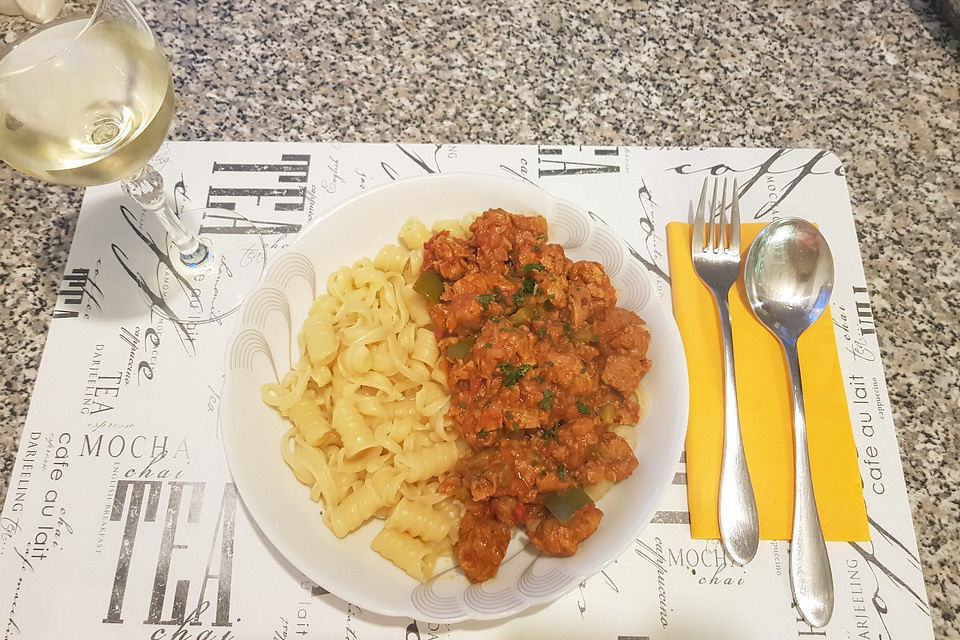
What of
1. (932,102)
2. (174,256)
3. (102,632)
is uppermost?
(932,102)

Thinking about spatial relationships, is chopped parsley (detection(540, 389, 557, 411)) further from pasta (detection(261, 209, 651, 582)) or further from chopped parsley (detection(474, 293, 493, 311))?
chopped parsley (detection(474, 293, 493, 311))

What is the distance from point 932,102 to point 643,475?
2794 mm

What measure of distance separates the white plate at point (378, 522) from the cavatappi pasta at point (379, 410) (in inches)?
2.6

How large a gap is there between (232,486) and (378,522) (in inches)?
25.2

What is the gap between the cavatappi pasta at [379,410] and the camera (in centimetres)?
210

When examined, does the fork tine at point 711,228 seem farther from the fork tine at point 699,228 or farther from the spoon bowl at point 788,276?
the spoon bowl at point 788,276

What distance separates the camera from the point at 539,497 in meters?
2.09

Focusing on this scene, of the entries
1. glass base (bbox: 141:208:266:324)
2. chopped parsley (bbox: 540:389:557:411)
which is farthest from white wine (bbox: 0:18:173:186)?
chopped parsley (bbox: 540:389:557:411)

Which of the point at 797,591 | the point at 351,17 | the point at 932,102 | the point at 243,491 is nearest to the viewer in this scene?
the point at 243,491

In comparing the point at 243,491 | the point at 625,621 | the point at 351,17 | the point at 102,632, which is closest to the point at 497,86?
the point at 351,17

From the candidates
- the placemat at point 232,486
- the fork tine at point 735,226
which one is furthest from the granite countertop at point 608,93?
the fork tine at point 735,226

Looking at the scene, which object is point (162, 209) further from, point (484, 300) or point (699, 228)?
point (699, 228)

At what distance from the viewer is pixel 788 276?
2.61 metres

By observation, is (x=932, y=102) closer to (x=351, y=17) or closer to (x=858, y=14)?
(x=858, y=14)
